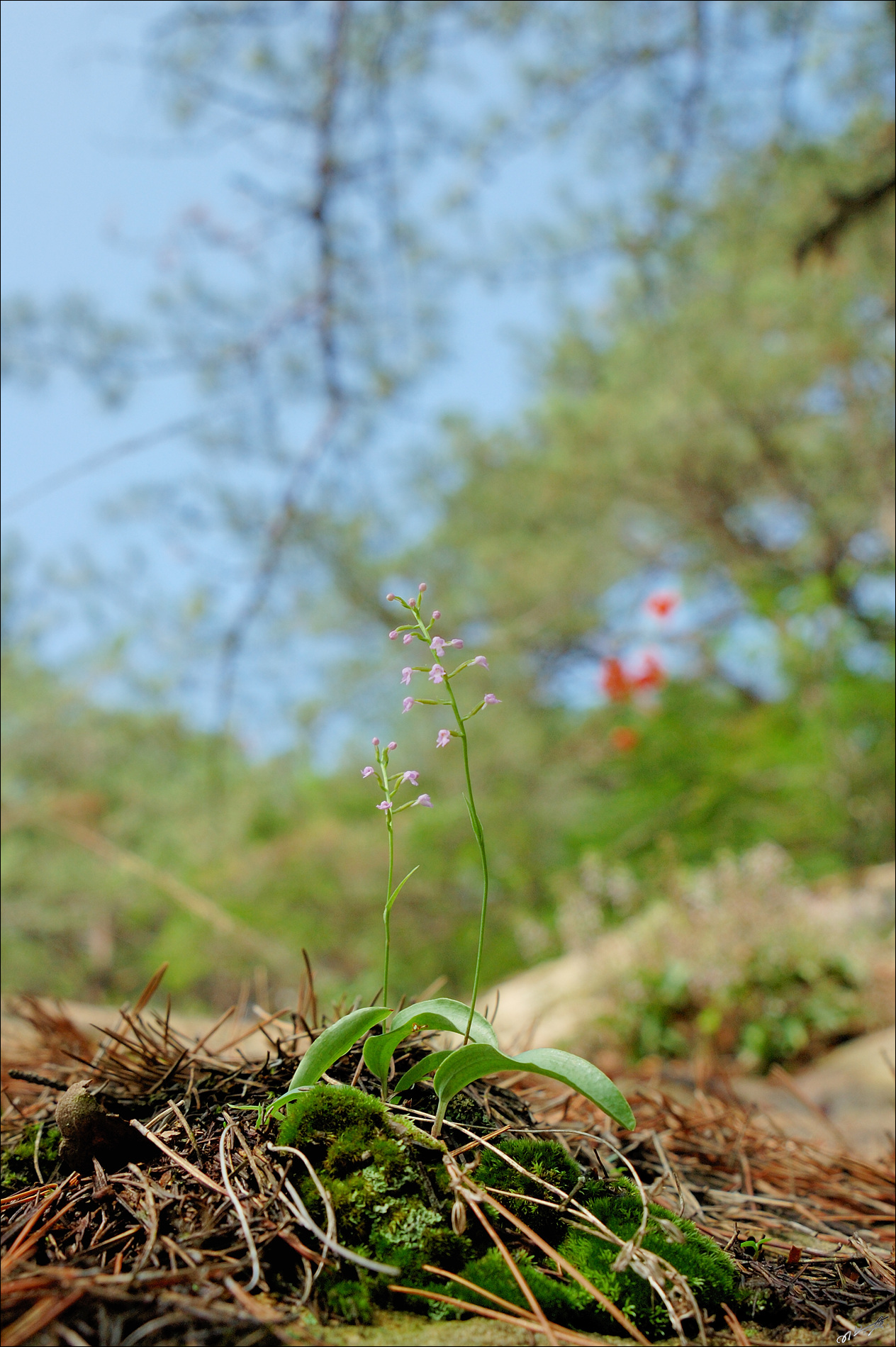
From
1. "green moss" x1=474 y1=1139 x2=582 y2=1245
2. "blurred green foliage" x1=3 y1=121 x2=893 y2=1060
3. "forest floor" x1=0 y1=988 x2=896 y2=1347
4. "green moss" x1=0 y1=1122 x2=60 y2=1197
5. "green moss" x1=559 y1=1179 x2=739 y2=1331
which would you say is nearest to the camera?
"forest floor" x1=0 y1=988 x2=896 y2=1347

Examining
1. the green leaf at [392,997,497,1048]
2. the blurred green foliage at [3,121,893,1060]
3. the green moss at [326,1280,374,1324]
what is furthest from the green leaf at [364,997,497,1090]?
the blurred green foliage at [3,121,893,1060]

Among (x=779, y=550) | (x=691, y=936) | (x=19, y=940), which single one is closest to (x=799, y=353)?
(x=779, y=550)

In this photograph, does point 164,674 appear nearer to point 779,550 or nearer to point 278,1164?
point 278,1164

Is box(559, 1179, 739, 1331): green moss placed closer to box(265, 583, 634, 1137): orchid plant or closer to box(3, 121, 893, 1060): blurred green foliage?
box(265, 583, 634, 1137): orchid plant

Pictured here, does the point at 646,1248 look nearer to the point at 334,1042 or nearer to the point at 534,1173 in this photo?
the point at 534,1173

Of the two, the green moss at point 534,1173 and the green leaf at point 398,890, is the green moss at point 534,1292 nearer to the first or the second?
the green moss at point 534,1173
